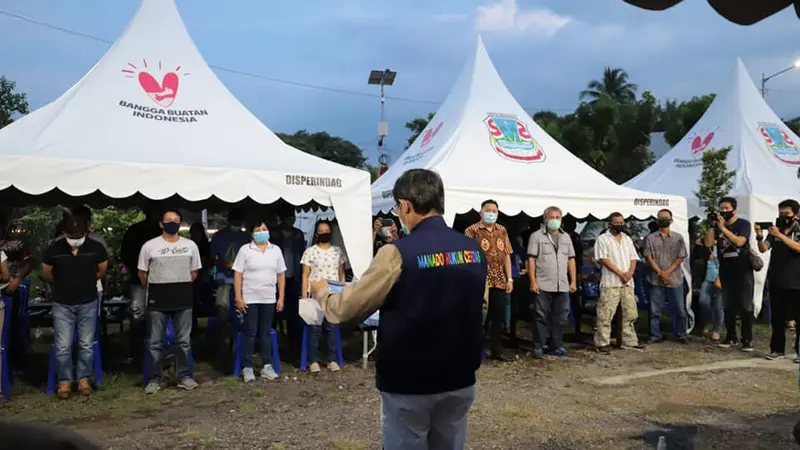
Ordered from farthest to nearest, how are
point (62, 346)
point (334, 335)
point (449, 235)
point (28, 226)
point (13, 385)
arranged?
1. point (28, 226)
2. point (334, 335)
3. point (13, 385)
4. point (62, 346)
5. point (449, 235)

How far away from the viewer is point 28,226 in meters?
13.4

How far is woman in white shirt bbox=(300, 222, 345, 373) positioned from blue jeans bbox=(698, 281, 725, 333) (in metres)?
5.33

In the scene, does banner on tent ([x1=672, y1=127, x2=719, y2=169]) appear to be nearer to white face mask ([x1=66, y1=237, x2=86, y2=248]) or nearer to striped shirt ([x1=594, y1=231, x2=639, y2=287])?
striped shirt ([x1=594, y1=231, x2=639, y2=287])

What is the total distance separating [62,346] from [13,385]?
103 cm

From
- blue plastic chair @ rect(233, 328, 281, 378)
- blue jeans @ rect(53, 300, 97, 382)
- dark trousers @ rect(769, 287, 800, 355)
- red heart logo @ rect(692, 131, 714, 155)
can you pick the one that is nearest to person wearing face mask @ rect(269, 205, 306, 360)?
blue plastic chair @ rect(233, 328, 281, 378)

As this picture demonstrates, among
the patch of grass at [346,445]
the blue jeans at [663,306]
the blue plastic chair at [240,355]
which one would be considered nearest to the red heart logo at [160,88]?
→ the blue plastic chair at [240,355]

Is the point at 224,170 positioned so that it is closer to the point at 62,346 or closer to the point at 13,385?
the point at 62,346

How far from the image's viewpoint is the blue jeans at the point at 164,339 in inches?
237

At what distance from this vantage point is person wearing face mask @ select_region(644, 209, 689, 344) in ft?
28.1

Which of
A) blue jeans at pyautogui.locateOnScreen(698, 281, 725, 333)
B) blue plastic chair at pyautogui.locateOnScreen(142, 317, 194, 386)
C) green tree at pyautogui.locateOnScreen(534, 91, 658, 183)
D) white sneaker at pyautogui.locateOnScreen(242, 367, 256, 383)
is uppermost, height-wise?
green tree at pyautogui.locateOnScreen(534, 91, 658, 183)

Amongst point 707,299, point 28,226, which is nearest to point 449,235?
point 707,299

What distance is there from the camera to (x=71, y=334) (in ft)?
19.3

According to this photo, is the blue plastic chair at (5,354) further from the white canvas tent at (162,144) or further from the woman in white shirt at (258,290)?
the woman in white shirt at (258,290)

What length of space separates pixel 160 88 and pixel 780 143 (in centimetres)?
1162
